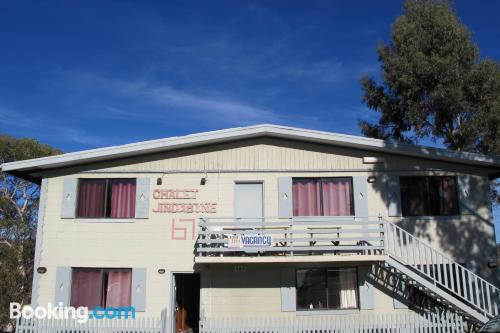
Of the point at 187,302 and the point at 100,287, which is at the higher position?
the point at 100,287

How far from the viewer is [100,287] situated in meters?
14.5

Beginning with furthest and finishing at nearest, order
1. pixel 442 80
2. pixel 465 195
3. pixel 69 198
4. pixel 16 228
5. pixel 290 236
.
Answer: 1. pixel 16 228
2. pixel 442 80
3. pixel 69 198
4. pixel 465 195
5. pixel 290 236

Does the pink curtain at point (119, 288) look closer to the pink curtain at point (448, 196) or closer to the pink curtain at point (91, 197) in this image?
the pink curtain at point (91, 197)

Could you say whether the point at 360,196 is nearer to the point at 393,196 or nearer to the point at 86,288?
the point at 393,196

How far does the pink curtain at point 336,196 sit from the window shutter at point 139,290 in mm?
5834

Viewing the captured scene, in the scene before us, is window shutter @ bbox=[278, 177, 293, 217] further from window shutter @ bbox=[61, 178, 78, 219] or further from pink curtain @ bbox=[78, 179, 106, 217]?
window shutter @ bbox=[61, 178, 78, 219]

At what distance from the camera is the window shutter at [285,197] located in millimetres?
14852

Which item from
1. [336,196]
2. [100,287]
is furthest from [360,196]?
[100,287]

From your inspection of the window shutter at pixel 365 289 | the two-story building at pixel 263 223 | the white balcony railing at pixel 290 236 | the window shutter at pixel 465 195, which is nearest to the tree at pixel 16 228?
the two-story building at pixel 263 223

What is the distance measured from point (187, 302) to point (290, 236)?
4.59 m

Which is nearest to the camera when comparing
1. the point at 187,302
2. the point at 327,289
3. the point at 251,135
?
the point at 327,289

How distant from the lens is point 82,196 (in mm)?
15281

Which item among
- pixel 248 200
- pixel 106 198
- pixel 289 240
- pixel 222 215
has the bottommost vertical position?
pixel 289 240

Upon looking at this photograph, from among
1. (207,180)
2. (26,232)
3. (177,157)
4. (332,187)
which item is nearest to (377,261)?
(332,187)
